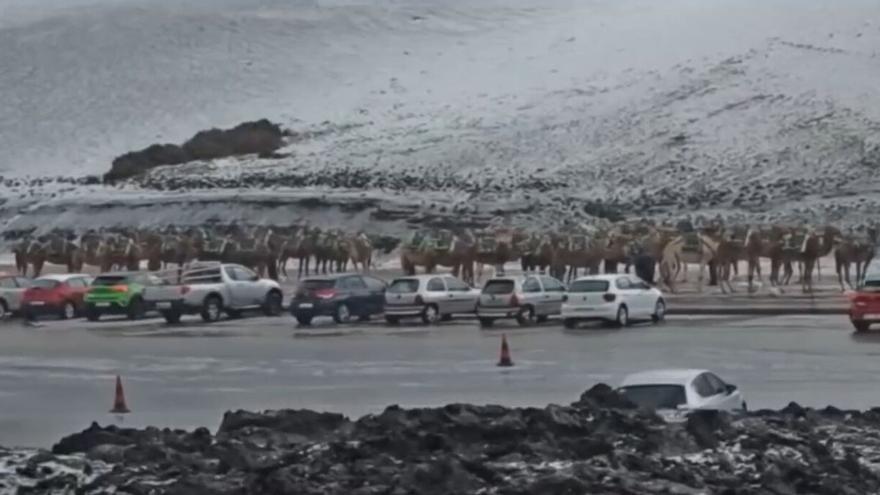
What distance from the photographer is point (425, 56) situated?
5344 inches

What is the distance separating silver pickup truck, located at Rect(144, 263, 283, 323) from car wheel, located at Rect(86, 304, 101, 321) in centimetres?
142

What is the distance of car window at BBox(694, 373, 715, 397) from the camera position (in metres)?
20.5

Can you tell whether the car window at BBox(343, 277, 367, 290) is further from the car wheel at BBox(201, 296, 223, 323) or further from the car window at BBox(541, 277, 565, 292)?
the car window at BBox(541, 277, 565, 292)

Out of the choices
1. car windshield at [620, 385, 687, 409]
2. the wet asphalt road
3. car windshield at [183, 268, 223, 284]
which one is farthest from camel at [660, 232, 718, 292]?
car windshield at [620, 385, 687, 409]

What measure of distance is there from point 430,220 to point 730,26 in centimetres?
4458

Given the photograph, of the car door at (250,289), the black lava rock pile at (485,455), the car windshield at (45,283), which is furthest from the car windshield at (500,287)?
the black lava rock pile at (485,455)

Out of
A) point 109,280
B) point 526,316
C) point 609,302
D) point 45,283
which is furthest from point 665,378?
point 45,283

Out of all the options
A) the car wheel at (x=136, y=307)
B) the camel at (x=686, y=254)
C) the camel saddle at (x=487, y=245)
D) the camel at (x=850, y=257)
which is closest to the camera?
the car wheel at (x=136, y=307)

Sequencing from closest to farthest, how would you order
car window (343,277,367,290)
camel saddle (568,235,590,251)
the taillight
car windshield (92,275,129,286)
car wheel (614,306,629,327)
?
car wheel (614,306,629,327), the taillight, car window (343,277,367,290), car windshield (92,275,129,286), camel saddle (568,235,590,251)

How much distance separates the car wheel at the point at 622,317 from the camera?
37.5 metres

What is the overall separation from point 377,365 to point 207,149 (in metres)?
83.5

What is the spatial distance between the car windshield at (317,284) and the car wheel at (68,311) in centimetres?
654

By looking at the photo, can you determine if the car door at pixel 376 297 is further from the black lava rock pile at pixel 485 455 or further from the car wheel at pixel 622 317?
the black lava rock pile at pixel 485 455

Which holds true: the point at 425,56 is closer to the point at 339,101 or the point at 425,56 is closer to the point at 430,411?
the point at 339,101
